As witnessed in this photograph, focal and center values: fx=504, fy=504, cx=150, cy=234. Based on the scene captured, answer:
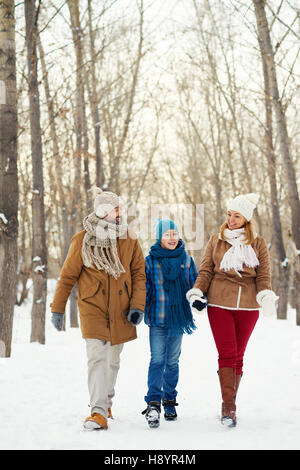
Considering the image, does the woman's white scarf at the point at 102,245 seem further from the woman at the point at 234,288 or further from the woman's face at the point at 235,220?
the woman's face at the point at 235,220

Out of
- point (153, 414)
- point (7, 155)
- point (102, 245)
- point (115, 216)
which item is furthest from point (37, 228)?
point (153, 414)

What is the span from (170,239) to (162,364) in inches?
40.8

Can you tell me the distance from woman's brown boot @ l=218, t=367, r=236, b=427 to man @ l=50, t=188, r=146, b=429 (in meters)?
0.81

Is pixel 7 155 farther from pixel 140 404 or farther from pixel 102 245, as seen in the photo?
pixel 140 404

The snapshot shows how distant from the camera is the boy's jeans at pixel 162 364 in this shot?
4.07 m

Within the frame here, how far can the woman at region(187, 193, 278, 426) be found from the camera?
4.04 meters

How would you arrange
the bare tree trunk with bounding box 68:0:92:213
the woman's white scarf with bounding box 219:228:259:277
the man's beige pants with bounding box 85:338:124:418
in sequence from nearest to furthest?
1. the man's beige pants with bounding box 85:338:124:418
2. the woman's white scarf with bounding box 219:228:259:277
3. the bare tree trunk with bounding box 68:0:92:213

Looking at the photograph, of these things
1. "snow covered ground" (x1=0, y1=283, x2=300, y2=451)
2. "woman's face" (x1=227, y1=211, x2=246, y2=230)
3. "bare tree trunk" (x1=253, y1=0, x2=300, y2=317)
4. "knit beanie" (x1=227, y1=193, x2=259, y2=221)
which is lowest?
"snow covered ground" (x1=0, y1=283, x2=300, y2=451)

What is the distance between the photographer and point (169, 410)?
414 centimetres

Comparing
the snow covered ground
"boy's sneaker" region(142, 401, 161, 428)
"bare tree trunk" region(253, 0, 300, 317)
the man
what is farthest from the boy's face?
"bare tree trunk" region(253, 0, 300, 317)

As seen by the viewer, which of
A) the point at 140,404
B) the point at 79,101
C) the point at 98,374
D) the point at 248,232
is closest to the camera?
the point at 98,374

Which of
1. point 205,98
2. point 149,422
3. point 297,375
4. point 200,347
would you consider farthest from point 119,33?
point 149,422

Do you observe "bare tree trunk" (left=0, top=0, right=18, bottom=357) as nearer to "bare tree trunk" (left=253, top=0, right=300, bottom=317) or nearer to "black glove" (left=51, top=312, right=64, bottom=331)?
"black glove" (left=51, top=312, right=64, bottom=331)

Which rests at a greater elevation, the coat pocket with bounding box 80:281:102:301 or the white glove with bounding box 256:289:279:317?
the coat pocket with bounding box 80:281:102:301
